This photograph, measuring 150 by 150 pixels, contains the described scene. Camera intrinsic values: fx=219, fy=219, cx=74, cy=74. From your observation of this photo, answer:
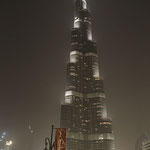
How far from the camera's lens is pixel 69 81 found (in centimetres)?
19850

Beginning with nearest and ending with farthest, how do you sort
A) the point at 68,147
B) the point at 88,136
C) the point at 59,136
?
the point at 59,136
the point at 68,147
the point at 88,136

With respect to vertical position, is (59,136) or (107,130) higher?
(107,130)

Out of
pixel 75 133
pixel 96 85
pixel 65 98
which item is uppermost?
pixel 96 85

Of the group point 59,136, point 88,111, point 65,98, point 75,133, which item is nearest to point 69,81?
point 65,98

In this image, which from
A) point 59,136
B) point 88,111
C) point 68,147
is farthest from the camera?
point 88,111

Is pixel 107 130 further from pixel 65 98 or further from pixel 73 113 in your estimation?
pixel 65 98

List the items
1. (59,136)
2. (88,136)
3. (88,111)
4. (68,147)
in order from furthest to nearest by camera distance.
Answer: (88,111)
(88,136)
(68,147)
(59,136)

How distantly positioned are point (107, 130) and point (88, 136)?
16217 mm

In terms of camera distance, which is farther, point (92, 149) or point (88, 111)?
point (88, 111)

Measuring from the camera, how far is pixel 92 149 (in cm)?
16912

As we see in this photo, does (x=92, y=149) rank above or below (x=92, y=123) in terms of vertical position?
below

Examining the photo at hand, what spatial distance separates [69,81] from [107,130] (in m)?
54.9

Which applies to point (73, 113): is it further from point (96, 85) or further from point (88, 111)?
point (96, 85)

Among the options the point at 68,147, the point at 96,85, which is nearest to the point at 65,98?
the point at 96,85
